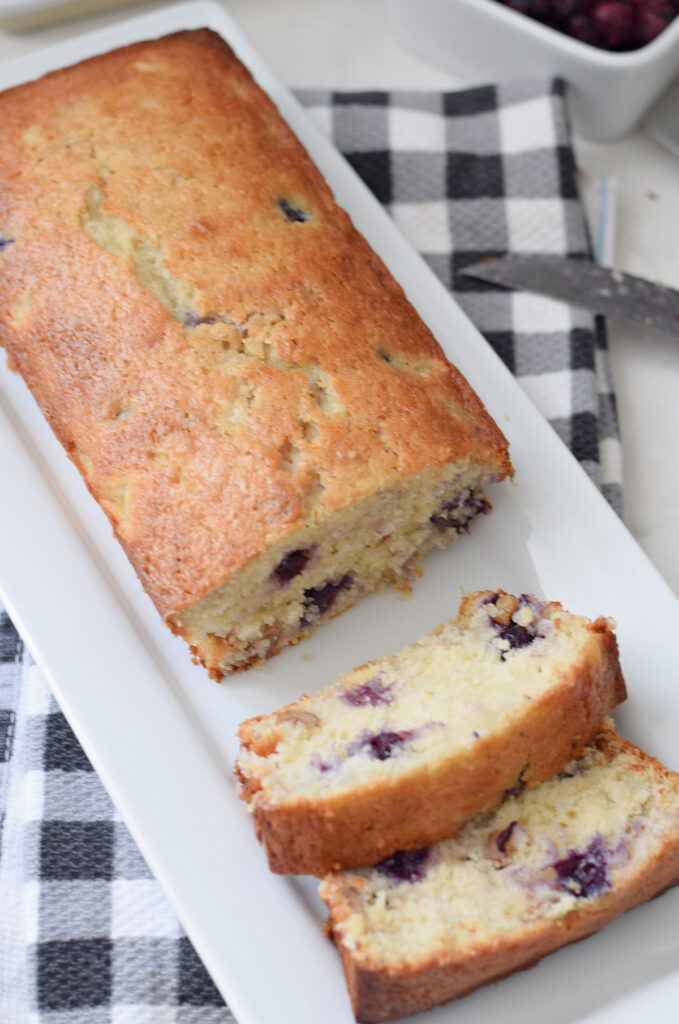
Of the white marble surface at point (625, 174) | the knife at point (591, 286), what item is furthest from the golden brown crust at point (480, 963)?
the knife at point (591, 286)

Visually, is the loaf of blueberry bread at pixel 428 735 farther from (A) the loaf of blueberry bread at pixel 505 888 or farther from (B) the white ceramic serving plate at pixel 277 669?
(B) the white ceramic serving plate at pixel 277 669

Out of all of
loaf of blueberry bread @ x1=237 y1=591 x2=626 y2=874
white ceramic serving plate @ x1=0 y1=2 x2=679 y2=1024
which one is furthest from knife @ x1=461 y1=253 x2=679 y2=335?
loaf of blueberry bread @ x1=237 y1=591 x2=626 y2=874

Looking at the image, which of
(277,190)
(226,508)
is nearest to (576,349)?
(277,190)

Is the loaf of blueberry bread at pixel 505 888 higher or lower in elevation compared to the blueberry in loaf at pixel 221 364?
lower

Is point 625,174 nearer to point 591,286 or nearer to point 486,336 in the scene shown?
point 591,286

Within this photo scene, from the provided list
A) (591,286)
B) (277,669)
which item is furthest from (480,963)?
(591,286)

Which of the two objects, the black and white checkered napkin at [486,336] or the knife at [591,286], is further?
the knife at [591,286]

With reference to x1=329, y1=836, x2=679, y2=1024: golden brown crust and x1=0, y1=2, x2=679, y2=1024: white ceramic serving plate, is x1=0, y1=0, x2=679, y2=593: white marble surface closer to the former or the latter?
x1=0, y1=2, x2=679, y2=1024: white ceramic serving plate
